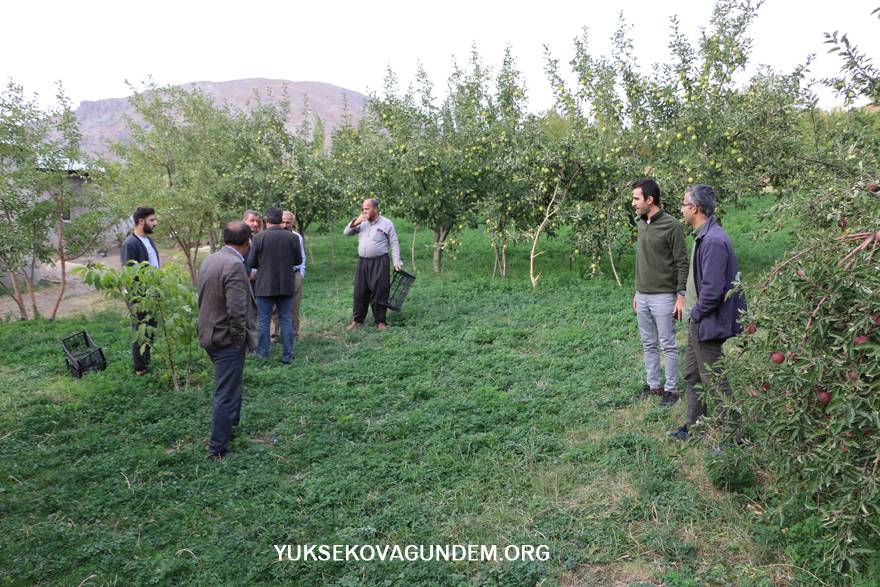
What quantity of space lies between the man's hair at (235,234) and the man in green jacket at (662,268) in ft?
11.3

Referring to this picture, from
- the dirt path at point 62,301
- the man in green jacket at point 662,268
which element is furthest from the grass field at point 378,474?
the dirt path at point 62,301

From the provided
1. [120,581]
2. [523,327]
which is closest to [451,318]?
[523,327]

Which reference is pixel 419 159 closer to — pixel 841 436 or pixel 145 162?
pixel 145 162

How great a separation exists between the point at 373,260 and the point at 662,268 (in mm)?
4537

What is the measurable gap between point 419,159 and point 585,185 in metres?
3.56

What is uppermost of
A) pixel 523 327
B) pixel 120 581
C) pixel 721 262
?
pixel 721 262

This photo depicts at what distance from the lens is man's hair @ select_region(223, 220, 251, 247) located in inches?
195

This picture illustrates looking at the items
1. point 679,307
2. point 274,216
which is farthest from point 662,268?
point 274,216

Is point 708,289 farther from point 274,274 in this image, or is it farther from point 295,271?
point 295,271

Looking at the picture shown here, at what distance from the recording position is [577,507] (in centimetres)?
389

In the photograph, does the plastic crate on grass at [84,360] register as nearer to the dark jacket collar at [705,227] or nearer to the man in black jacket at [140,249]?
the man in black jacket at [140,249]

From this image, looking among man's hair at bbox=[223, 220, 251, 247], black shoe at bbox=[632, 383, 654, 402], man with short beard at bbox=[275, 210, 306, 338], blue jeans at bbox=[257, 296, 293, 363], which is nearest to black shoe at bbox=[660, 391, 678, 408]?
black shoe at bbox=[632, 383, 654, 402]

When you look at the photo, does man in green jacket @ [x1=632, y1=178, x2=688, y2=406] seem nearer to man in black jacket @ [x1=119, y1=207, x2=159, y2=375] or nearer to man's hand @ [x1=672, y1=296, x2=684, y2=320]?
man's hand @ [x1=672, y1=296, x2=684, y2=320]

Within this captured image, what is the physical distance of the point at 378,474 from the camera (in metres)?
4.50
